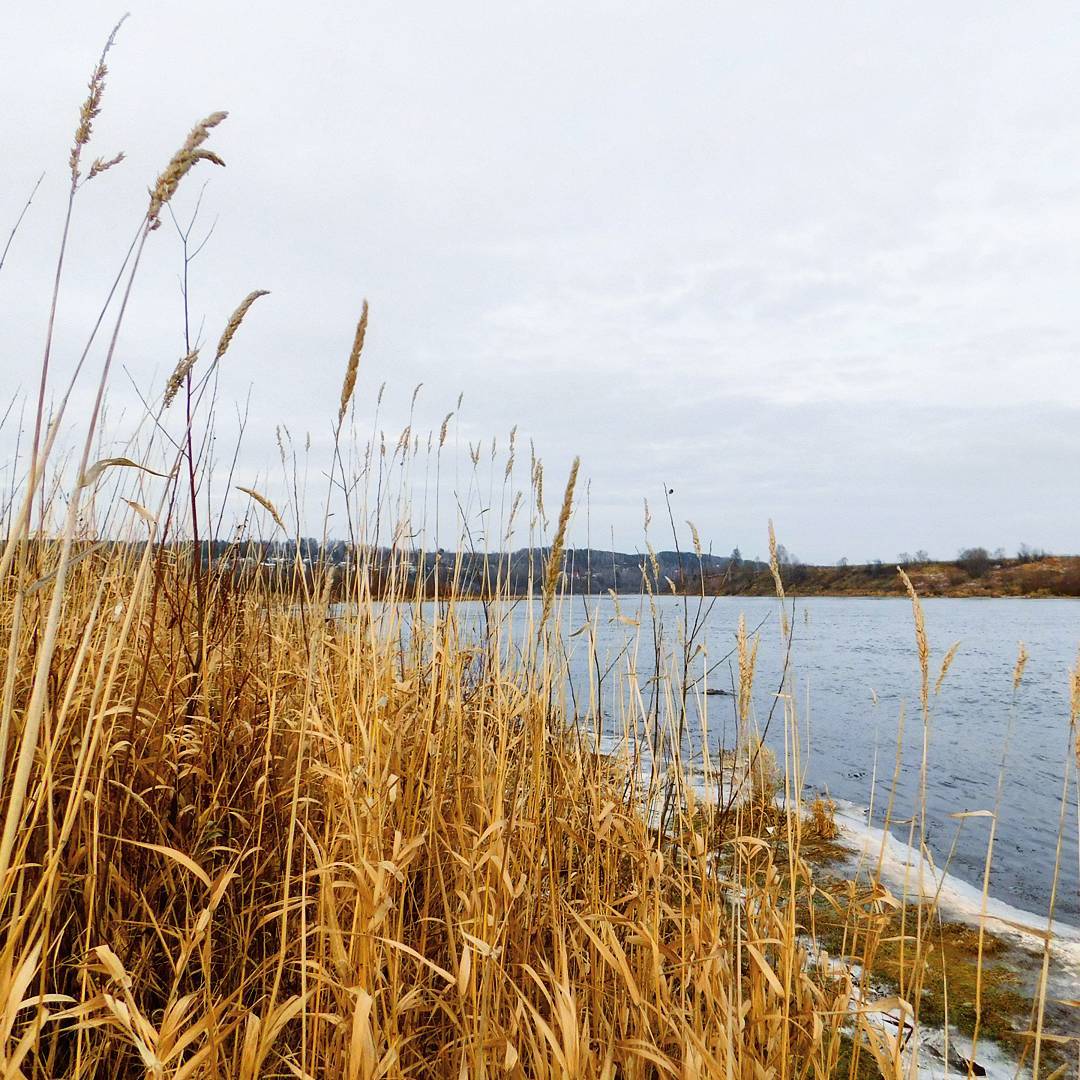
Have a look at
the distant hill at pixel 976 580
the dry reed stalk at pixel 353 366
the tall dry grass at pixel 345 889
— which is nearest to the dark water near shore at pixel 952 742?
the tall dry grass at pixel 345 889

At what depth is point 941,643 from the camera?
67.7ft

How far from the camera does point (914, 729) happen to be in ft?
33.4

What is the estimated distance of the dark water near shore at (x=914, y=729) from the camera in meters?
3.39

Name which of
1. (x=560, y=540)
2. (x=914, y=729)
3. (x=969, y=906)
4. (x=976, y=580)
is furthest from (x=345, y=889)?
(x=976, y=580)

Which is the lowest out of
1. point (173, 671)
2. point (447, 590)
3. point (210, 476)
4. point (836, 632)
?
point (836, 632)

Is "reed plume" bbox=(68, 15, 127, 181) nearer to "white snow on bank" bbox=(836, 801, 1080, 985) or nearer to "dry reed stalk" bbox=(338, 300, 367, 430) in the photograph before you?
"dry reed stalk" bbox=(338, 300, 367, 430)

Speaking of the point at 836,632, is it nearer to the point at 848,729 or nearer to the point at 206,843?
the point at 848,729

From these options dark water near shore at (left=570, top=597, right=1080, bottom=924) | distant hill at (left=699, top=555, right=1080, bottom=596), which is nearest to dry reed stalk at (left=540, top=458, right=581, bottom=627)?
dark water near shore at (left=570, top=597, right=1080, bottom=924)

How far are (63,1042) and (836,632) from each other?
2844 centimetres

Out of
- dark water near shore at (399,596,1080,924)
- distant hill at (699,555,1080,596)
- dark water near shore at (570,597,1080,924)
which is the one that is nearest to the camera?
dark water near shore at (399,596,1080,924)

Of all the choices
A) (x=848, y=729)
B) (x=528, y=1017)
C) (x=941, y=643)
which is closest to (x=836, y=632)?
(x=941, y=643)

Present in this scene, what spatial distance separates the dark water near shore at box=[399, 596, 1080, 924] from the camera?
339cm

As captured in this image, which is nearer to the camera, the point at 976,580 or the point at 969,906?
the point at 969,906

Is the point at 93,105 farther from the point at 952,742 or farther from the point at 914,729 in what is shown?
the point at 914,729
